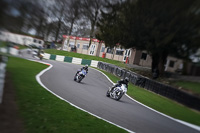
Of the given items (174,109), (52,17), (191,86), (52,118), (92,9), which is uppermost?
(92,9)

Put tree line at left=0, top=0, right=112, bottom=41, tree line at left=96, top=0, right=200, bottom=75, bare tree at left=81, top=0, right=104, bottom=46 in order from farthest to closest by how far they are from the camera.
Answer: bare tree at left=81, top=0, right=104, bottom=46 < tree line at left=96, top=0, right=200, bottom=75 < tree line at left=0, top=0, right=112, bottom=41

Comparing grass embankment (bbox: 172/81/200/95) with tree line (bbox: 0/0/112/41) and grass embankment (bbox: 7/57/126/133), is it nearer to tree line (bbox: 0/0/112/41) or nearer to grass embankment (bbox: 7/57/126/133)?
tree line (bbox: 0/0/112/41)

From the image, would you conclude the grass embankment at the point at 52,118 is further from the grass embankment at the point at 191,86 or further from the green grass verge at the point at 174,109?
the grass embankment at the point at 191,86

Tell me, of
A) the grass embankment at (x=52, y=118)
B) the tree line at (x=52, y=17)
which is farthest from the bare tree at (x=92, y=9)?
the grass embankment at (x=52, y=118)

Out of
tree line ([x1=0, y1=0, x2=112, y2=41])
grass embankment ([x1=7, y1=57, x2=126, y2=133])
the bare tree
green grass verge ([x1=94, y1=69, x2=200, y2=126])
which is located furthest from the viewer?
grass embankment ([x1=7, y1=57, x2=126, y2=133])

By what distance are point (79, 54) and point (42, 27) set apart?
1.03 m

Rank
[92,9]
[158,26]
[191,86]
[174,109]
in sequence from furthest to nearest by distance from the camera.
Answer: [92,9], [174,109], [158,26], [191,86]

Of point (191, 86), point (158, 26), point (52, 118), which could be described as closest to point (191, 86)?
point (191, 86)

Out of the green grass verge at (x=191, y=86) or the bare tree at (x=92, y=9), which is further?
the bare tree at (x=92, y=9)

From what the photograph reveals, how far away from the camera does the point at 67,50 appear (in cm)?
241

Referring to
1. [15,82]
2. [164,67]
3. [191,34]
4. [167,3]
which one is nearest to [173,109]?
[164,67]

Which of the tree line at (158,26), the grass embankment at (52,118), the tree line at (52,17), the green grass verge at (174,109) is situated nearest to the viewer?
the tree line at (52,17)

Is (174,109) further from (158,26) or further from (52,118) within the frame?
(52,118)

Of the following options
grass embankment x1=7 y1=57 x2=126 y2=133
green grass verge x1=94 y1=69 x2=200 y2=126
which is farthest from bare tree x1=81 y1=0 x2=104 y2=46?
grass embankment x1=7 y1=57 x2=126 y2=133
